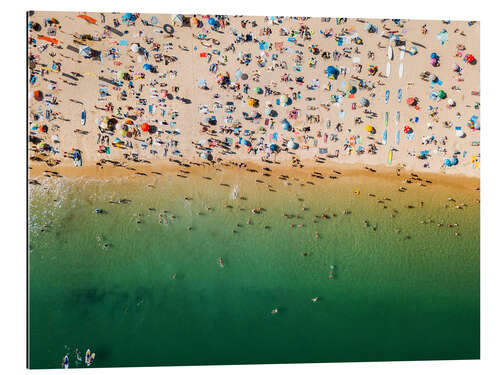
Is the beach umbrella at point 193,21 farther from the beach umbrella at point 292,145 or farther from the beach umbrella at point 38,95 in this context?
the beach umbrella at point 38,95

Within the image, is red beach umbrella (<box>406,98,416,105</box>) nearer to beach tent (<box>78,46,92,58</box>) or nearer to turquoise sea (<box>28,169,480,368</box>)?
turquoise sea (<box>28,169,480,368</box>)

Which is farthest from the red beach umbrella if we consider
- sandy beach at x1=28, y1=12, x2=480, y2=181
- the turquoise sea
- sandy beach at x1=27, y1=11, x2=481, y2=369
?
the turquoise sea

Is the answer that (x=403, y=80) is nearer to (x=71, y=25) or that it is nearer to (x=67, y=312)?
(x=71, y=25)

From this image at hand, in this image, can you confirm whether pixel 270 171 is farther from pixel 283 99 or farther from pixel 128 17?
pixel 128 17

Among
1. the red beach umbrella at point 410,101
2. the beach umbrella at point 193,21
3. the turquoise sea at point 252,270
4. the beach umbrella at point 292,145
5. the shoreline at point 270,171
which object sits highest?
the beach umbrella at point 193,21

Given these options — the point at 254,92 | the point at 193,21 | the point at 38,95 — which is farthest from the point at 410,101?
the point at 38,95

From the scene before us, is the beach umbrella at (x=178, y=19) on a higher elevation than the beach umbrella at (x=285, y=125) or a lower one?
higher

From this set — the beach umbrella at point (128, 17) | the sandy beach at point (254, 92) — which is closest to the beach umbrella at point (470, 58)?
the sandy beach at point (254, 92)
